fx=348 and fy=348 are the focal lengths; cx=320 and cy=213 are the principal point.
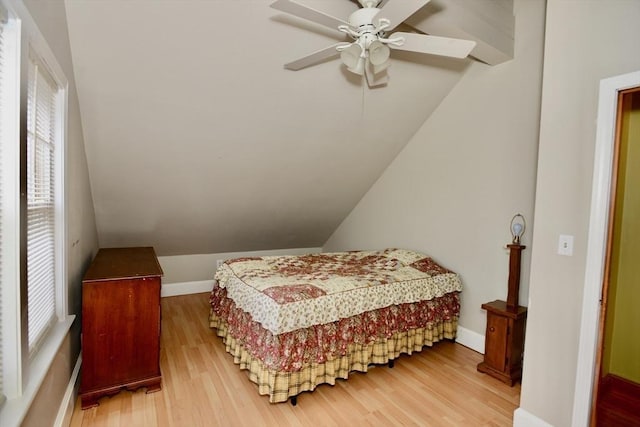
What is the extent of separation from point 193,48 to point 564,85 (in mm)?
2269

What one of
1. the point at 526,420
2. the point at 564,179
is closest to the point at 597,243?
the point at 564,179

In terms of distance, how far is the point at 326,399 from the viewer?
2398 millimetres

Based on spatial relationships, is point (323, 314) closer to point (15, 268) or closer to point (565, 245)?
point (565, 245)

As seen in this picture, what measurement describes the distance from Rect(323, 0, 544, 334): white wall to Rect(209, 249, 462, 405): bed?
27cm

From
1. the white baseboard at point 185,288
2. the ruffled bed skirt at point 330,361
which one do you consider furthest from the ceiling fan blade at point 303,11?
the white baseboard at point 185,288

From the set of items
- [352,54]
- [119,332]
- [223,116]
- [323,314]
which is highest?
[352,54]

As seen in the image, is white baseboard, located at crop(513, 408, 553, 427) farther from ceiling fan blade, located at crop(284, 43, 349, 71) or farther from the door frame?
ceiling fan blade, located at crop(284, 43, 349, 71)

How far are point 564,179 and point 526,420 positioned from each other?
1.43 m

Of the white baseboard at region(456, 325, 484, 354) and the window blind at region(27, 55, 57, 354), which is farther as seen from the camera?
the white baseboard at region(456, 325, 484, 354)

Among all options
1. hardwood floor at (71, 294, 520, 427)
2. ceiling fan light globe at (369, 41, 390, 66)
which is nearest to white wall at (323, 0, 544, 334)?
hardwood floor at (71, 294, 520, 427)

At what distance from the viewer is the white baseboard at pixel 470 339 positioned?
10.4 feet

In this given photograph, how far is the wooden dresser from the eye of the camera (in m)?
2.25

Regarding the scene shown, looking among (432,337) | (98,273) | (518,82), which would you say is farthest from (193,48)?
(432,337)

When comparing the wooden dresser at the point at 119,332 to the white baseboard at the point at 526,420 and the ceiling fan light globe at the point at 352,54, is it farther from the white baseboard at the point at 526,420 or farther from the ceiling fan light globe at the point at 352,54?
the white baseboard at the point at 526,420
